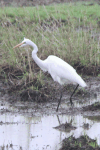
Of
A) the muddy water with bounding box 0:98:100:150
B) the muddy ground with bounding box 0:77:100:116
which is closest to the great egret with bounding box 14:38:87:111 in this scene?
the muddy ground with bounding box 0:77:100:116

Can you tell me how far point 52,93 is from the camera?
6.23 metres

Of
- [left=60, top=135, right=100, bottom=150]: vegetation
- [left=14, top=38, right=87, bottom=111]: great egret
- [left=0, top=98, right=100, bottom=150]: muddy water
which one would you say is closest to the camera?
[left=60, top=135, right=100, bottom=150]: vegetation

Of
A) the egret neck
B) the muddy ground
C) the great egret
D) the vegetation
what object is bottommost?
the vegetation

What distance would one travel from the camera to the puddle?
390cm

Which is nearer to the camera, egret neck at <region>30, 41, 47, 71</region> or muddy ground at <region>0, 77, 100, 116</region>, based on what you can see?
muddy ground at <region>0, 77, 100, 116</region>

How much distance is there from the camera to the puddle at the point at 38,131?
3.90 metres

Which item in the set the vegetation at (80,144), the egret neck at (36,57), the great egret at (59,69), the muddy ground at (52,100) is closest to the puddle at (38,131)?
the vegetation at (80,144)

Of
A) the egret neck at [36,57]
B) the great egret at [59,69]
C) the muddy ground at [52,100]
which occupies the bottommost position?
the muddy ground at [52,100]

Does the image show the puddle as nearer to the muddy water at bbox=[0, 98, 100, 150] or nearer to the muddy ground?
the muddy water at bbox=[0, 98, 100, 150]

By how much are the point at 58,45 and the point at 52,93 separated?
81.7 inches

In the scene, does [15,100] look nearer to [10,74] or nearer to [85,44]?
[10,74]

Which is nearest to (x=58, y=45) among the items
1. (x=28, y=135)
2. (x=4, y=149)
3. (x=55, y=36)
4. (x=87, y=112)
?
(x=55, y=36)

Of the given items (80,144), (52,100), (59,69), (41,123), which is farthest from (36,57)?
(80,144)

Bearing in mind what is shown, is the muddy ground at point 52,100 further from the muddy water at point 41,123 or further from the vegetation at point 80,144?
the vegetation at point 80,144
